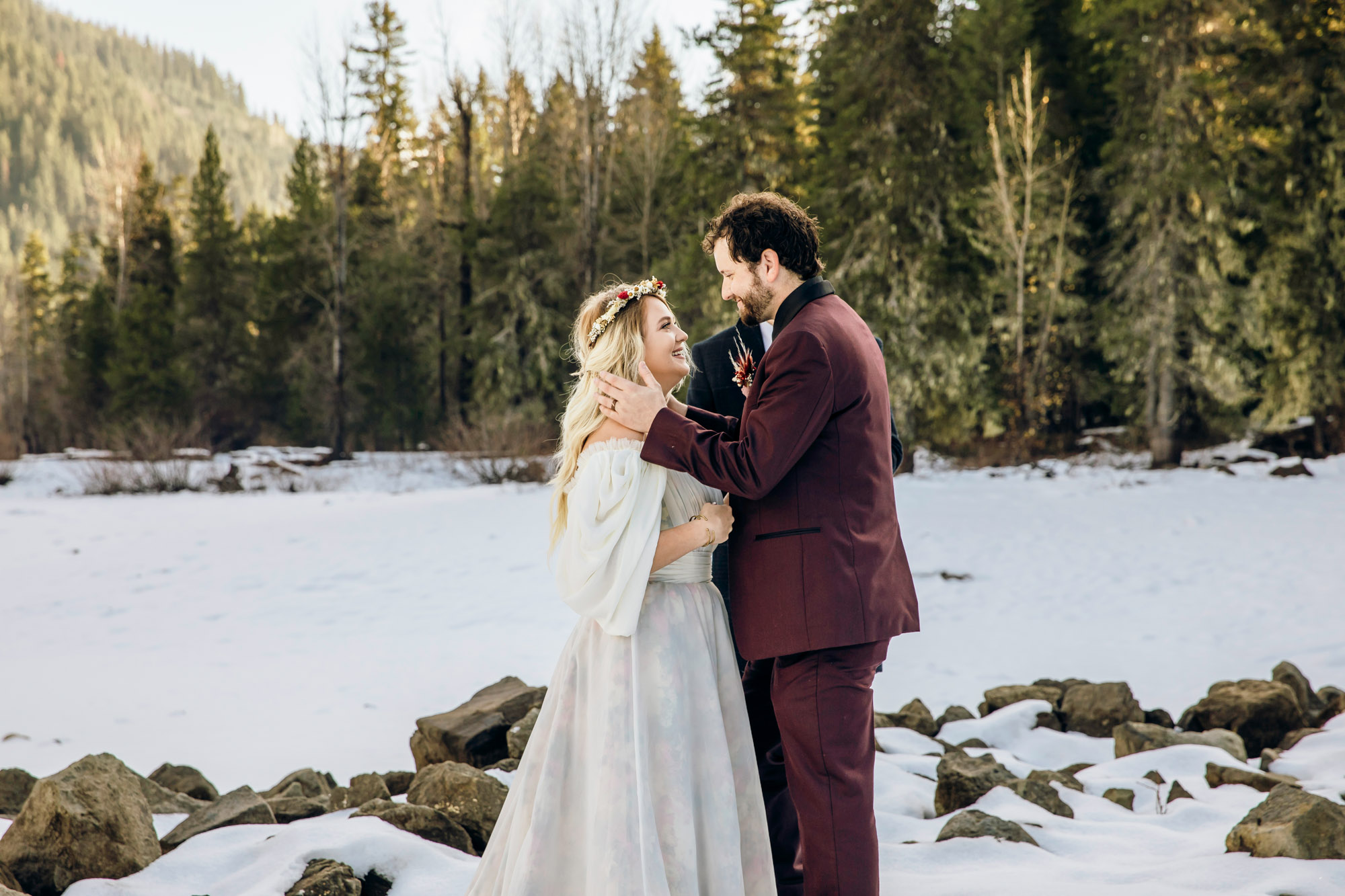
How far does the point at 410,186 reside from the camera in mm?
31375

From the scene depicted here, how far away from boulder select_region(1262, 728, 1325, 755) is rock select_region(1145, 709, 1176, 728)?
591mm

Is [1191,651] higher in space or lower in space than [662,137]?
lower

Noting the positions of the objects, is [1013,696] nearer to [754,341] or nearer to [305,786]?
[754,341]

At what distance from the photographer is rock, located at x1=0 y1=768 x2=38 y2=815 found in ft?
14.5

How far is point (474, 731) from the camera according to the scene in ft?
16.4

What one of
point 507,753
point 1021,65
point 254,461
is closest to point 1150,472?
point 1021,65

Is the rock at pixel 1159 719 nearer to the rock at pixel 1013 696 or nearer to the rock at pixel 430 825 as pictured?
the rock at pixel 1013 696

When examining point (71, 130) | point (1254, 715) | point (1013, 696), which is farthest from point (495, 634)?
point (71, 130)

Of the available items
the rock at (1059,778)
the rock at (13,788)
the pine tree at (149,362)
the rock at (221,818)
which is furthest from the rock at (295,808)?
the pine tree at (149,362)

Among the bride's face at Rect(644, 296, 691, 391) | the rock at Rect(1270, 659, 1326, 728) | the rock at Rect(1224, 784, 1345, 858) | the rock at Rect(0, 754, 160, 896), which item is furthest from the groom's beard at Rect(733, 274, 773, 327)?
the rock at Rect(1270, 659, 1326, 728)

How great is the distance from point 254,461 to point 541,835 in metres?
19.1

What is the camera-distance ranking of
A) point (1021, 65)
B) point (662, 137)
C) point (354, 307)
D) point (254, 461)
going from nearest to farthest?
point (1021, 65) < point (254, 461) < point (662, 137) < point (354, 307)

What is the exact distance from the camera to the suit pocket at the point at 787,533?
8.04ft

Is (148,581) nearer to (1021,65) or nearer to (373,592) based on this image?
(373,592)
